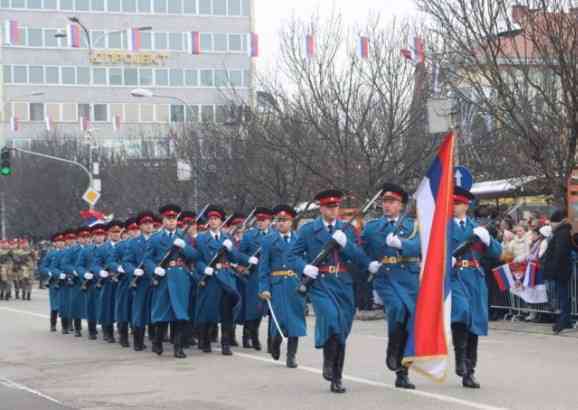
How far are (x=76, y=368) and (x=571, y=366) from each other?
20.0ft

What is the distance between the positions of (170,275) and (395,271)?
5506 mm

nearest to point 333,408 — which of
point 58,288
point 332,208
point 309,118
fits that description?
point 332,208

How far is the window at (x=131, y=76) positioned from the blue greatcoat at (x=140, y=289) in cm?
7114

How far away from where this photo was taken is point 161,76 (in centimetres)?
8950

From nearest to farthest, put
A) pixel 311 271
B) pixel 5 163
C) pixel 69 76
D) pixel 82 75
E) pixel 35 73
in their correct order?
1. pixel 311 271
2. pixel 5 163
3. pixel 35 73
4. pixel 69 76
5. pixel 82 75

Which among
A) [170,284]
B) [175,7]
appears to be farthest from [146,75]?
[170,284]

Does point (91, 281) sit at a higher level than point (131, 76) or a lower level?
lower

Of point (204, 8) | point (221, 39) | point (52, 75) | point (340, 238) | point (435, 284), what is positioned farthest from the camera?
point (221, 39)

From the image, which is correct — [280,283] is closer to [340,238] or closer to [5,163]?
[340,238]

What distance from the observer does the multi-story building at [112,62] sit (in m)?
87.8

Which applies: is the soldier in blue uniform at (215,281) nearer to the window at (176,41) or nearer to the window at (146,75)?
the window at (146,75)

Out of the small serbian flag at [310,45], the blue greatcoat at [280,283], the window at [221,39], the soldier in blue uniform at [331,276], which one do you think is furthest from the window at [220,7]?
the soldier in blue uniform at [331,276]

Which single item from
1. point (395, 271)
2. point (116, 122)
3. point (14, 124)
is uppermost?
point (116, 122)

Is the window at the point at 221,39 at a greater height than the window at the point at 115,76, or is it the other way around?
the window at the point at 221,39
